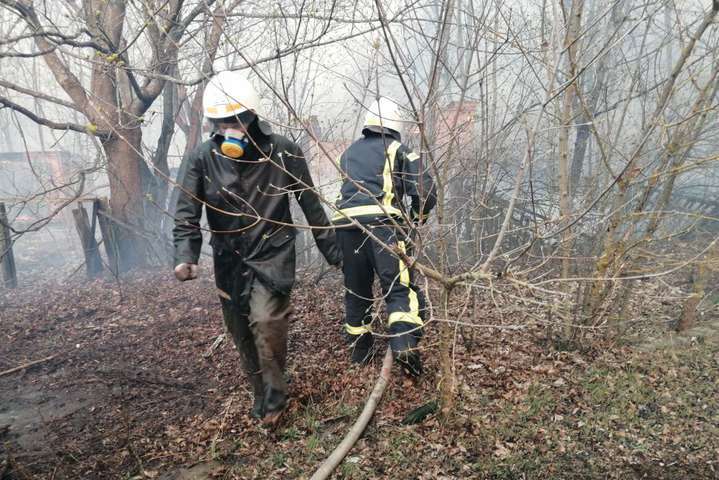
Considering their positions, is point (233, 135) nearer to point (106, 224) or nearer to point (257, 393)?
point (257, 393)

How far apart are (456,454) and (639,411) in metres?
1.30

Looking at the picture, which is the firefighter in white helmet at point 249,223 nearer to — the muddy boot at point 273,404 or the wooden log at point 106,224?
the muddy boot at point 273,404

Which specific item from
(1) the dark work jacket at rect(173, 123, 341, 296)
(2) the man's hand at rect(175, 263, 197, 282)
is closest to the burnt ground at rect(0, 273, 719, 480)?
(2) the man's hand at rect(175, 263, 197, 282)

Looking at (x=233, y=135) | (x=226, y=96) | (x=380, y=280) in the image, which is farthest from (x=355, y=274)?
(x=226, y=96)

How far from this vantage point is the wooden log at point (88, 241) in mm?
8781

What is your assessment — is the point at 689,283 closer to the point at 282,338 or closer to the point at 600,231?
the point at 600,231

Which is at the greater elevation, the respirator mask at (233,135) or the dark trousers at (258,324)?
the respirator mask at (233,135)

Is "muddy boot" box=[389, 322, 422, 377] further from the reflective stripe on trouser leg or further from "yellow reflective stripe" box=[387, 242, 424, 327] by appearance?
the reflective stripe on trouser leg

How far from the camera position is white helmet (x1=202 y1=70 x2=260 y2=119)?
318 centimetres

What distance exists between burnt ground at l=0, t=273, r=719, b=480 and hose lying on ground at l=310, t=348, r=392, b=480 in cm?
10

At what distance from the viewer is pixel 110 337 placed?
571 centimetres

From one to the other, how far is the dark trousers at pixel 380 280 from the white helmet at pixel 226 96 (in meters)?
1.18

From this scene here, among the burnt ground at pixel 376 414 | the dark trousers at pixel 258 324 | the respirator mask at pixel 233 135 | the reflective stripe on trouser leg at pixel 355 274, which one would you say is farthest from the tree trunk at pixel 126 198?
the respirator mask at pixel 233 135

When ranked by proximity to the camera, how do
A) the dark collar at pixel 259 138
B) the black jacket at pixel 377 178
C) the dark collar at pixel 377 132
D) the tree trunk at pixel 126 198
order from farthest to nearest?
the tree trunk at pixel 126 198
the dark collar at pixel 377 132
the black jacket at pixel 377 178
the dark collar at pixel 259 138
